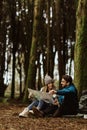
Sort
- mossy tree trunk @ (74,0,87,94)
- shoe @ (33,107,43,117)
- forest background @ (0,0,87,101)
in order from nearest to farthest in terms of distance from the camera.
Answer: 1. shoe @ (33,107,43,117)
2. mossy tree trunk @ (74,0,87,94)
3. forest background @ (0,0,87,101)

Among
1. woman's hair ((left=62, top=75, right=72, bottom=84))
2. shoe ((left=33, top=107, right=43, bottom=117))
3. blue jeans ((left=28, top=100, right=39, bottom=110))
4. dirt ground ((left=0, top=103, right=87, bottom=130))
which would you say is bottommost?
dirt ground ((left=0, top=103, right=87, bottom=130))

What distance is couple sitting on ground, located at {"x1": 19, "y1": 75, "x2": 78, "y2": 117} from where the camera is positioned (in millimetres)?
10859

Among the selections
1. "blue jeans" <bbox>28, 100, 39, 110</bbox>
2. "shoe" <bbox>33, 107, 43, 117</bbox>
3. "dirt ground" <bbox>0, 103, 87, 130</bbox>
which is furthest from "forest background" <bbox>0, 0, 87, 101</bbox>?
"dirt ground" <bbox>0, 103, 87, 130</bbox>

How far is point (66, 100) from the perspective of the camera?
10969 millimetres

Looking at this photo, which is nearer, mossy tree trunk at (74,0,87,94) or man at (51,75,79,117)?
man at (51,75,79,117)

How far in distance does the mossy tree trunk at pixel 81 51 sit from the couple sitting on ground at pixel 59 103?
7.12ft

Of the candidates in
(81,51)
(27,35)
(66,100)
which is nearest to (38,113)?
(66,100)

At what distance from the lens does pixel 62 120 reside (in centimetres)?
1062

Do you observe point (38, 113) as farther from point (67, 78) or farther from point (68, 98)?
point (67, 78)

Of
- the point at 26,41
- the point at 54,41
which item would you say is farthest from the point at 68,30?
the point at 26,41

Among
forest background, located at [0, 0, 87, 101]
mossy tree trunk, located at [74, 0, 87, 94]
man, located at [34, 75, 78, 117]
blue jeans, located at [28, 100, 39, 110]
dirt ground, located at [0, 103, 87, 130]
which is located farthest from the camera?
forest background, located at [0, 0, 87, 101]

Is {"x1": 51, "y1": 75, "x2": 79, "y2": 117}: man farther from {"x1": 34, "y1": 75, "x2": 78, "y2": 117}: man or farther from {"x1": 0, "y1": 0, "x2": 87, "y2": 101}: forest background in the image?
{"x1": 0, "y1": 0, "x2": 87, "y2": 101}: forest background

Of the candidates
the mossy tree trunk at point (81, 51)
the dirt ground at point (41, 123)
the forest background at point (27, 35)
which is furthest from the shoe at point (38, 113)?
the forest background at point (27, 35)

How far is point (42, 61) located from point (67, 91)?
14.9 m
